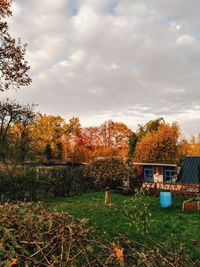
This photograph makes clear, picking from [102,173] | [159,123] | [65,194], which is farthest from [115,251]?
Result: [159,123]

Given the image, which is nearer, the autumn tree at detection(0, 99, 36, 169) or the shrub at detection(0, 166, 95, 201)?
the shrub at detection(0, 166, 95, 201)

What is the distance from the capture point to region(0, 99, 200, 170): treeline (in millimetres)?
31234

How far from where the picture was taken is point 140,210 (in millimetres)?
6258

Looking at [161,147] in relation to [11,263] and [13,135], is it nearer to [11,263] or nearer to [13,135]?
[13,135]

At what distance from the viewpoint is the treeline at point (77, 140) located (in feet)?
102

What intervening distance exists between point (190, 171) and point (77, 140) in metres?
39.3

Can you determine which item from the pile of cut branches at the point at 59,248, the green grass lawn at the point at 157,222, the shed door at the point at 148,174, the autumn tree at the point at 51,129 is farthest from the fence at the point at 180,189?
the autumn tree at the point at 51,129

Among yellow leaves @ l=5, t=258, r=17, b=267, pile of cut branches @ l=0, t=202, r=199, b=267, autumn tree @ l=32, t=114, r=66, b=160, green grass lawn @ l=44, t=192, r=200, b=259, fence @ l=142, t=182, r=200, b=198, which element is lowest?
green grass lawn @ l=44, t=192, r=200, b=259

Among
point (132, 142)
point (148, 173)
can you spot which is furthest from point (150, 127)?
point (148, 173)

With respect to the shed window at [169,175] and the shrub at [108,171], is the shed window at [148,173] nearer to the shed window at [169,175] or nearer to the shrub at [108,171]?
the shed window at [169,175]

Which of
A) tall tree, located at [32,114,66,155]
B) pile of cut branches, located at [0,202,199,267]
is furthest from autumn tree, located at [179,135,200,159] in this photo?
pile of cut branches, located at [0,202,199,267]

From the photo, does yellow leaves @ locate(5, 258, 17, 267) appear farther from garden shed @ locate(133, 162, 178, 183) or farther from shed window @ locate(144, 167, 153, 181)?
shed window @ locate(144, 167, 153, 181)

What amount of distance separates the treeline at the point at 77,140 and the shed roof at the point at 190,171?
354 inches

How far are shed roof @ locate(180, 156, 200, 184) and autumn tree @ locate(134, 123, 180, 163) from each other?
931cm
